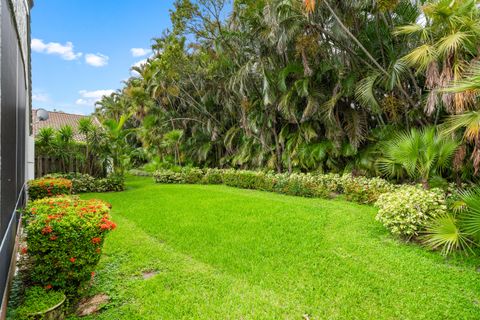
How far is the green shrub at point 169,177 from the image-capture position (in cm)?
1668

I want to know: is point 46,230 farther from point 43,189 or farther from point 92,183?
point 92,183

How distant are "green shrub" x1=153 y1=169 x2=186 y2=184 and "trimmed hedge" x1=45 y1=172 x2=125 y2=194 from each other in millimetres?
3195

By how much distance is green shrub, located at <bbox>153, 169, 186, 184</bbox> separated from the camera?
54.7 ft

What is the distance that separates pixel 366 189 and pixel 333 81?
16.1 feet

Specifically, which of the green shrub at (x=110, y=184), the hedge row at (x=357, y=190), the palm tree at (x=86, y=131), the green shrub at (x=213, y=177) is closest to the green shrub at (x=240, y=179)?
Answer: the hedge row at (x=357, y=190)

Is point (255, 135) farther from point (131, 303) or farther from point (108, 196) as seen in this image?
point (131, 303)

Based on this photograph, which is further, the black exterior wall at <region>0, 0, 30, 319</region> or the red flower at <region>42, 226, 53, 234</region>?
the red flower at <region>42, 226, 53, 234</region>

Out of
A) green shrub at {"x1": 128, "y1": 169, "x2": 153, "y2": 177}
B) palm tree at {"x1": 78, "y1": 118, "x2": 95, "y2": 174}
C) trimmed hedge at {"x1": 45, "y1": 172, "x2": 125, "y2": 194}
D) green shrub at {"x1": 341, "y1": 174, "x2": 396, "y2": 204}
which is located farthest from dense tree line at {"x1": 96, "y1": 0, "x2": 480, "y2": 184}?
trimmed hedge at {"x1": 45, "y1": 172, "x2": 125, "y2": 194}

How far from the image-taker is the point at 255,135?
49.5 ft

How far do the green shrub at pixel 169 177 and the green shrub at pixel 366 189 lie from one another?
31.9ft

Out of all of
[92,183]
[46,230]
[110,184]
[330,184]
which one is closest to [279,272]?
[46,230]

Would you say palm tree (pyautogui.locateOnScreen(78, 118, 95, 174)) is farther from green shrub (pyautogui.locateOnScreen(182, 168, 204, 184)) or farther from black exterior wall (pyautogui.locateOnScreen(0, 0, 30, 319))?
black exterior wall (pyautogui.locateOnScreen(0, 0, 30, 319))

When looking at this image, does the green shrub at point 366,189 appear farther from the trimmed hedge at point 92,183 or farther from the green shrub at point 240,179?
the trimmed hedge at point 92,183

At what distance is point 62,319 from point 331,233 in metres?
4.86
